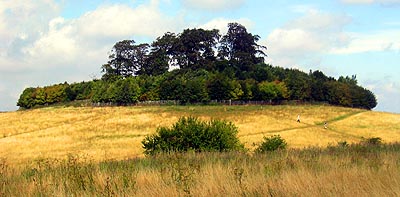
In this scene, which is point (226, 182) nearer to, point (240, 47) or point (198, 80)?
point (198, 80)

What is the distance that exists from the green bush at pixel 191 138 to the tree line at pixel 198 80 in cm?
9141

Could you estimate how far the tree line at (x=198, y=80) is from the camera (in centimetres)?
12019

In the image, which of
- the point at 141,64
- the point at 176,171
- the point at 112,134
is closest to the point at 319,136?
the point at 112,134

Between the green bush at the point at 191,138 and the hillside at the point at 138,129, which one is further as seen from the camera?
the hillside at the point at 138,129

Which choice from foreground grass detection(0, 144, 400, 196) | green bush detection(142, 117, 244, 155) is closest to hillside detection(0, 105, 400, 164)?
green bush detection(142, 117, 244, 155)

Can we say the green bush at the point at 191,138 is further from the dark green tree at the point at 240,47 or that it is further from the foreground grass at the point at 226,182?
the dark green tree at the point at 240,47

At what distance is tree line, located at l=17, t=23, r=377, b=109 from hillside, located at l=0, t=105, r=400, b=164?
92.1ft

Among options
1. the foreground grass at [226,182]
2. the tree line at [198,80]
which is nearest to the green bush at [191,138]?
the foreground grass at [226,182]

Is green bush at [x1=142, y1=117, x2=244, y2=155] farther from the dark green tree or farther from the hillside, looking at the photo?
the dark green tree

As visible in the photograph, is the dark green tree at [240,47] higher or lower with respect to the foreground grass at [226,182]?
higher

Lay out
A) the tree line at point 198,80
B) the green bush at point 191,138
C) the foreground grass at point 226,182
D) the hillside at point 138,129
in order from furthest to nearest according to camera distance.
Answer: the tree line at point 198,80 < the hillside at point 138,129 < the green bush at point 191,138 < the foreground grass at point 226,182

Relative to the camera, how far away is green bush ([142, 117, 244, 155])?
20.9m

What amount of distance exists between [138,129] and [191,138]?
151ft

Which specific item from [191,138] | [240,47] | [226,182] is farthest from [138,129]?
[240,47]
